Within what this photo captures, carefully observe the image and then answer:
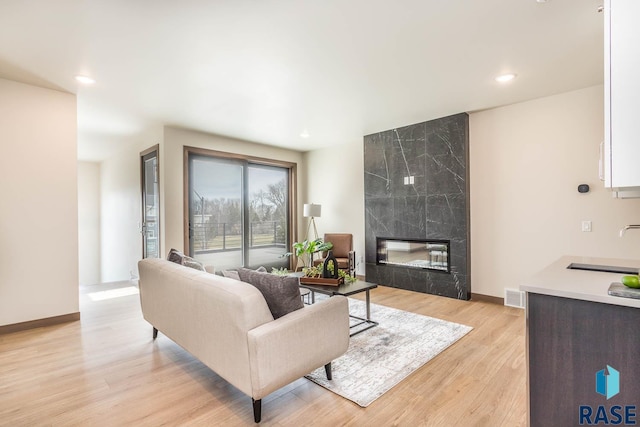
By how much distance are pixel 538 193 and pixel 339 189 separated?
329cm

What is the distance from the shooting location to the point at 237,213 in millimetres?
5781

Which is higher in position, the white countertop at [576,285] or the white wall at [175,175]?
the white wall at [175,175]

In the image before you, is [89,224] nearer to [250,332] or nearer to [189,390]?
[189,390]

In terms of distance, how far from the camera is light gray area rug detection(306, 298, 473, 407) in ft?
7.25

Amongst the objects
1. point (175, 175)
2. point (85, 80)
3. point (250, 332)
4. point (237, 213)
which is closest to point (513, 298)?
point (250, 332)

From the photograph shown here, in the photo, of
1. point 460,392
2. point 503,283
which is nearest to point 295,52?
point 460,392

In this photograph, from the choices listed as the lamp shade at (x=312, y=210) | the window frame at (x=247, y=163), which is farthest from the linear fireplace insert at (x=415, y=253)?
the window frame at (x=247, y=163)

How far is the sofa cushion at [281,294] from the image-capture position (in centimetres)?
202

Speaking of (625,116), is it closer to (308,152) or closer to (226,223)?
(226,223)

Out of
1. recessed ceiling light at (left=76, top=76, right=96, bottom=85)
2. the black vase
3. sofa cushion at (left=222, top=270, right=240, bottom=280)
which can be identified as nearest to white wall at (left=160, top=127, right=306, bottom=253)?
recessed ceiling light at (left=76, top=76, right=96, bottom=85)

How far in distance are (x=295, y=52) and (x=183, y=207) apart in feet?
10.8

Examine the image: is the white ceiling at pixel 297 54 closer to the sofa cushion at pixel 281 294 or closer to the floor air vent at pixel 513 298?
the sofa cushion at pixel 281 294

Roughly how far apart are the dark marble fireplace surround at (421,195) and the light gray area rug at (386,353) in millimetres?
1140

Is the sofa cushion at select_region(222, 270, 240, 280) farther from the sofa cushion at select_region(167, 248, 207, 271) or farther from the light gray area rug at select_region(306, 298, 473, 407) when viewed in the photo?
the light gray area rug at select_region(306, 298, 473, 407)
